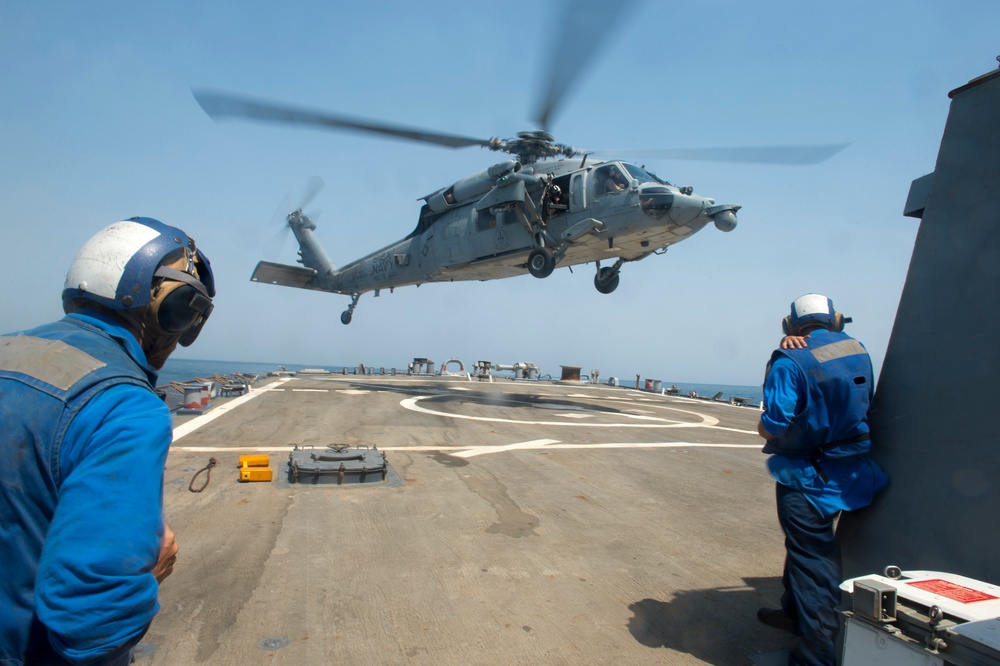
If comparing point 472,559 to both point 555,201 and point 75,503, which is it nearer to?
point 75,503

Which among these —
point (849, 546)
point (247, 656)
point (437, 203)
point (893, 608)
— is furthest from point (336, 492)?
point (437, 203)

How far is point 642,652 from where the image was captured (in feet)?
9.57

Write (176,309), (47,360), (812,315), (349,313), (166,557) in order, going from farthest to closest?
(349,313), (812,315), (176,309), (166,557), (47,360)

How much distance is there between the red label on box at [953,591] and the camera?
184 centimetres

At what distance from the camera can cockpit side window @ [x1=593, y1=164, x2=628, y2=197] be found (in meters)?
14.1

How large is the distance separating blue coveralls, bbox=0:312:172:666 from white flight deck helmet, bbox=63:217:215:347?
0.79ft

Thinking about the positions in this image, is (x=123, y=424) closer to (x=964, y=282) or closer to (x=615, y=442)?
(x=964, y=282)

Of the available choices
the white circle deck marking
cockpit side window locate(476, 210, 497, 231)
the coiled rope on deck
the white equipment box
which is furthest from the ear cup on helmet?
cockpit side window locate(476, 210, 497, 231)

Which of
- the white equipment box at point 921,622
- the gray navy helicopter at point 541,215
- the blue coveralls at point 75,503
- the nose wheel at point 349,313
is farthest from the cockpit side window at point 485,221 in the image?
the blue coveralls at point 75,503

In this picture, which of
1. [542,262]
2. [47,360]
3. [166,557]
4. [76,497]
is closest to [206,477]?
[166,557]

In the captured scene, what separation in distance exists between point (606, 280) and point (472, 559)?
13622mm

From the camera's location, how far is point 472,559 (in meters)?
3.97

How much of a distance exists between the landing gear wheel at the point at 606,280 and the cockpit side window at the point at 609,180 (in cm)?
298

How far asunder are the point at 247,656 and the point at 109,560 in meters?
1.79
